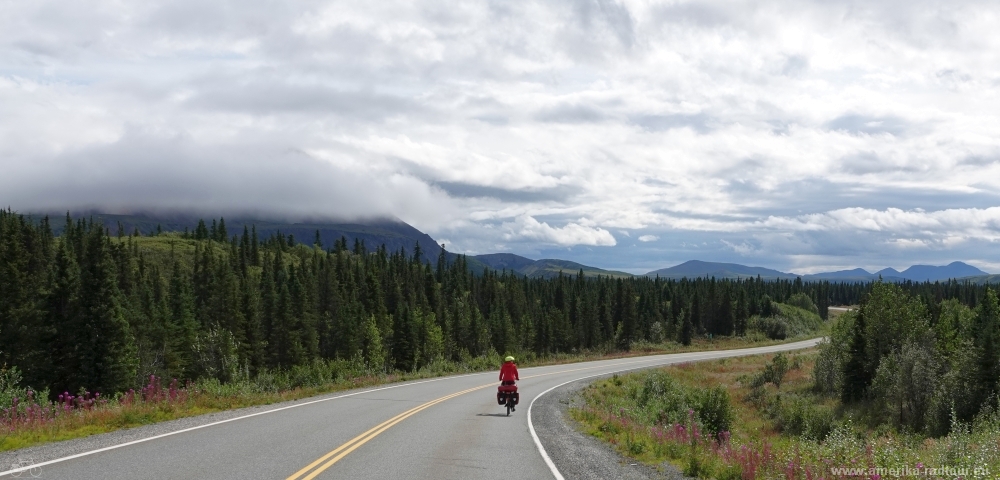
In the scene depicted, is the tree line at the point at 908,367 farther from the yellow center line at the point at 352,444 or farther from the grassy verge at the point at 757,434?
the yellow center line at the point at 352,444

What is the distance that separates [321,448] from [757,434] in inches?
954

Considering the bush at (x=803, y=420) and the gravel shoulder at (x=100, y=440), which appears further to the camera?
the bush at (x=803, y=420)

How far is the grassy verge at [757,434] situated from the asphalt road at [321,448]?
2360mm

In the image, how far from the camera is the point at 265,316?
87125mm

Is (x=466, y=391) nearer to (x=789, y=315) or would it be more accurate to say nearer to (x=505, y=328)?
(x=505, y=328)

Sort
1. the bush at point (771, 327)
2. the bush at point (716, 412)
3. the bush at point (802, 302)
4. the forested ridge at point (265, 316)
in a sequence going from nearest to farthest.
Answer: the bush at point (716, 412) < the forested ridge at point (265, 316) < the bush at point (771, 327) < the bush at point (802, 302)

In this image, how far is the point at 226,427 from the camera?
14555mm

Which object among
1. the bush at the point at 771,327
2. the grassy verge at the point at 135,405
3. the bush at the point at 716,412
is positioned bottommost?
the bush at the point at 771,327

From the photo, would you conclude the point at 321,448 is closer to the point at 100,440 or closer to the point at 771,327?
the point at 100,440

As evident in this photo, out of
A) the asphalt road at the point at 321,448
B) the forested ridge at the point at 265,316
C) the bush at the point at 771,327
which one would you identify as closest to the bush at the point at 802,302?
the forested ridge at the point at 265,316

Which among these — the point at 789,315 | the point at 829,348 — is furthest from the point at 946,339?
the point at 789,315

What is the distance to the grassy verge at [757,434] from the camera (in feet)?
33.0

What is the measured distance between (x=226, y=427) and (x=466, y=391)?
15626mm

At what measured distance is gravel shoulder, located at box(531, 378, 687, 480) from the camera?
37.7 ft
